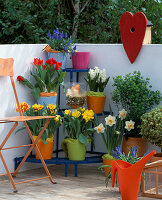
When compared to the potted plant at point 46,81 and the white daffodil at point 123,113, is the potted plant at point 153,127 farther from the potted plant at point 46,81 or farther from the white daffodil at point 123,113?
the potted plant at point 46,81

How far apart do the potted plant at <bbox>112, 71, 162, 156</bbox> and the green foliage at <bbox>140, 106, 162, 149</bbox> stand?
0.59 feet

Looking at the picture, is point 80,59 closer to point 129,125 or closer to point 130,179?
point 129,125

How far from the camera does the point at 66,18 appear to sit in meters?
8.74

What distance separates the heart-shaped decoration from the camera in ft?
19.1

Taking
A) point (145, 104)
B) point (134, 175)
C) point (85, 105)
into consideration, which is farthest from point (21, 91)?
point (134, 175)

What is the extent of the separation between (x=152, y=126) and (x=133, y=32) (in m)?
1.18

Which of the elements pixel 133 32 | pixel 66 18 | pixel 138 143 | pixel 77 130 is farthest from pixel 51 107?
pixel 66 18

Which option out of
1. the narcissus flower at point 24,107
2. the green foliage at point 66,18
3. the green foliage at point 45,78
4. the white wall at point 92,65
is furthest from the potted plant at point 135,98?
the green foliage at point 66,18

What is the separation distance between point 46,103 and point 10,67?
2.09ft

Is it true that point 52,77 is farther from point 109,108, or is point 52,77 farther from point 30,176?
point 30,176

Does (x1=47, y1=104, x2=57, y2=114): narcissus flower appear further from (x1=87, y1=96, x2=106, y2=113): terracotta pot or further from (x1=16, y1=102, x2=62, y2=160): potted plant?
(x1=87, y1=96, x2=106, y2=113): terracotta pot

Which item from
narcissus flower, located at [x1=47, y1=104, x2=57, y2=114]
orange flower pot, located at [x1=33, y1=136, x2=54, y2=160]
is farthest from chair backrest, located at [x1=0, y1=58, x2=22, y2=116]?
orange flower pot, located at [x1=33, y1=136, x2=54, y2=160]

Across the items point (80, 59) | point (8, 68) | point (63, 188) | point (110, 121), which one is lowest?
point (63, 188)

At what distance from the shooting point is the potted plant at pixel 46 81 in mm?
5754
